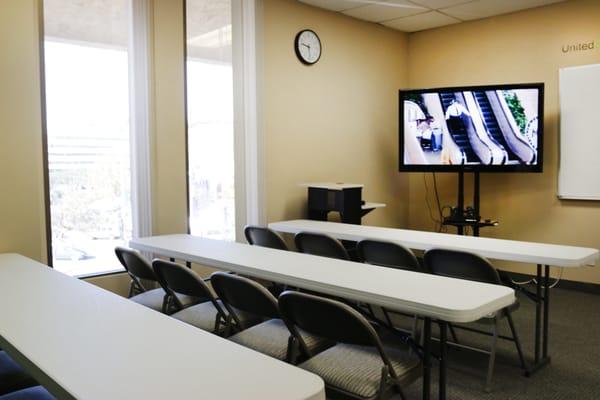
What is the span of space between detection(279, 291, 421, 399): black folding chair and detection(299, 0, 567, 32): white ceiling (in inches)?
149

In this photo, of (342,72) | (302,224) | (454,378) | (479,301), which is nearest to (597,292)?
(454,378)

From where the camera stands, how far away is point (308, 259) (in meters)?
2.78

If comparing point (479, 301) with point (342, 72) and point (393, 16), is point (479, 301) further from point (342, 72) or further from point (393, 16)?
point (393, 16)

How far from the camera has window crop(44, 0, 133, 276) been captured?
Result: 354cm

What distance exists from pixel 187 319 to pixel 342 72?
3.54m

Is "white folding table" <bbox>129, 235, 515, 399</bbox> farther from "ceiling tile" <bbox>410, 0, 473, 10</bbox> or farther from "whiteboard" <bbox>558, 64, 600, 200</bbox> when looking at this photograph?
"whiteboard" <bbox>558, 64, 600, 200</bbox>

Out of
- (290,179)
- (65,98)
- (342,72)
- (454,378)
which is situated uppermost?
(342,72)

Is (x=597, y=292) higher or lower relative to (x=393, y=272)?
lower

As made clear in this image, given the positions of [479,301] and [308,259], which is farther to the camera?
[308,259]

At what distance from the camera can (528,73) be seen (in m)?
5.16

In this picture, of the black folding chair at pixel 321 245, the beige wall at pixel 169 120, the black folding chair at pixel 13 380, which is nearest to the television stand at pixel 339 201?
the black folding chair at pixel 321 245

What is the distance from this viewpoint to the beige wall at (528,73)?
15.9 feet

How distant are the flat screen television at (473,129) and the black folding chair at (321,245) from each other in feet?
7.12

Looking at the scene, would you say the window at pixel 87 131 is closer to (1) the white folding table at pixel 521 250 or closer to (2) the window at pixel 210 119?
(2) the window at pixel 210 119
